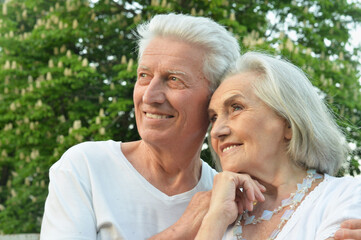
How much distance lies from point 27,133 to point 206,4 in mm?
4337

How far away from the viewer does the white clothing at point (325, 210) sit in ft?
6.89

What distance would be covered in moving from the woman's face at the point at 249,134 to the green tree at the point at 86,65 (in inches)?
292

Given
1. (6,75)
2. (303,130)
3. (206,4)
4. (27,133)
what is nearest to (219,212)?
(303,130)

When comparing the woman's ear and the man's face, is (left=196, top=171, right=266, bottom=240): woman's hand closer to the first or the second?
the woman's ear

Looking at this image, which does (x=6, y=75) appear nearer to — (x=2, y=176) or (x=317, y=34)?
(x=2, y=176)

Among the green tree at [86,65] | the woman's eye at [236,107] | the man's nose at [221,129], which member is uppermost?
the woman's eye at [236,107]

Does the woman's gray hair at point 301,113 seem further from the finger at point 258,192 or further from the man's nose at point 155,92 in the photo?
the man's nose at point 155,92

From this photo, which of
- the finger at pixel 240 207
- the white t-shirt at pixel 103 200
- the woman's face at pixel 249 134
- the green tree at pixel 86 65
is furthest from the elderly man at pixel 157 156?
the green tree at pixel 86 65

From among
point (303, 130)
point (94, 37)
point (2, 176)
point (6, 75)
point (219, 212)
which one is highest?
point (303, 130)

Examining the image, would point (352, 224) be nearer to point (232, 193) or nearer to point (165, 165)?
point (232, 193)

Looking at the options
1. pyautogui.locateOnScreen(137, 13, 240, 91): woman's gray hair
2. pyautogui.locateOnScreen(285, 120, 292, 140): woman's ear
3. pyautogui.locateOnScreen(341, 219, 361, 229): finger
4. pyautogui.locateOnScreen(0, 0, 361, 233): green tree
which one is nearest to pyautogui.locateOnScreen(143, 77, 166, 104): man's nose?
pyautogui.locateOnScreen(137, 13, 240, 91): woman's gray hair

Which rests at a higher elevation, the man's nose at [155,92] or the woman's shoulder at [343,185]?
the man's nose at [155,92]

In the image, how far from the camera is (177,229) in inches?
102

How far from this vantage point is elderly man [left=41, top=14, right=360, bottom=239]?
261 centimetres
